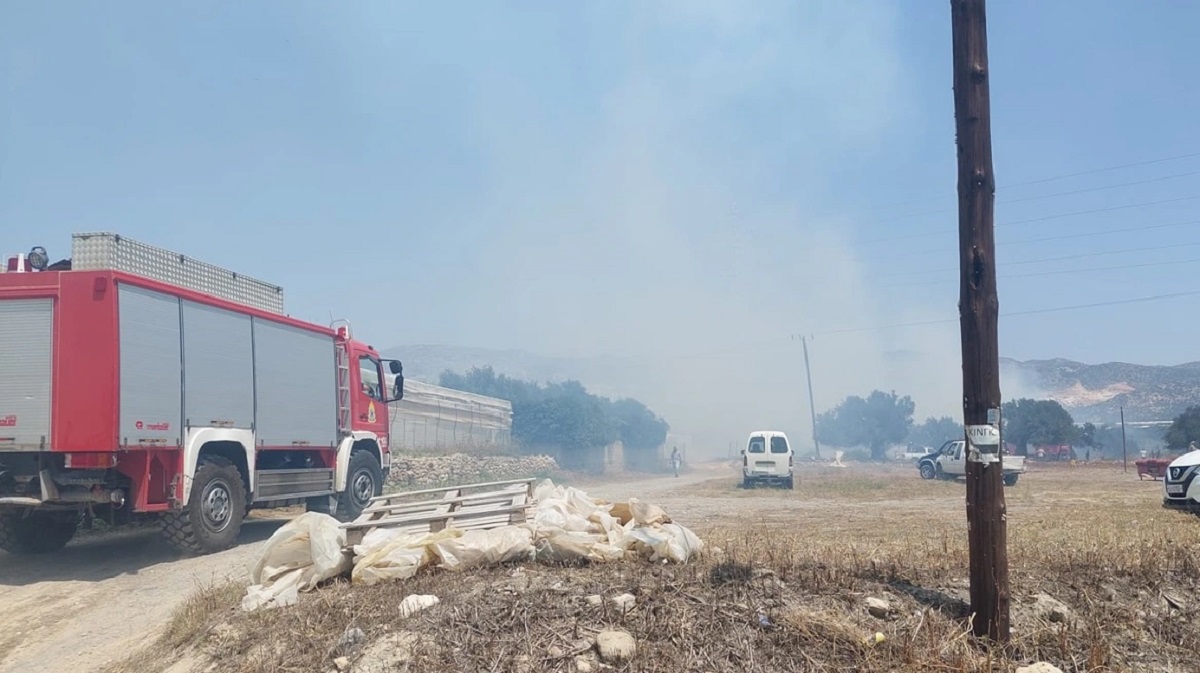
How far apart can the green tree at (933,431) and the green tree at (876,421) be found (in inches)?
269

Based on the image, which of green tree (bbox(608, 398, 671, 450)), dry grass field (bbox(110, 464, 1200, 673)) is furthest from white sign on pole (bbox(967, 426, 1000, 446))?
green tree (bbox(608, 398, 671, 450))

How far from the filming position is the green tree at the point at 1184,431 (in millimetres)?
40281

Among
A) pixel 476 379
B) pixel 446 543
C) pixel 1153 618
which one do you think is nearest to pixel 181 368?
pixel 446 543

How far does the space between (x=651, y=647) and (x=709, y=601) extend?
64 cm

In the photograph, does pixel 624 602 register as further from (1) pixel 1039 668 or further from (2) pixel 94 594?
(2) pixel 94 594

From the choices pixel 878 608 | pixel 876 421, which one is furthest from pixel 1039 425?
pixel 878 608

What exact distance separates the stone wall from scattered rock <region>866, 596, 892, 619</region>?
22.7 m

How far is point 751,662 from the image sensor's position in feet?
16.2

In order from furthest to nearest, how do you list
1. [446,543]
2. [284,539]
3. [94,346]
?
[94,346]
[284,539]
[446,543]

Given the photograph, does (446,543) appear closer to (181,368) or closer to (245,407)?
(181,368)

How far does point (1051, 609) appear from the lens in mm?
5504

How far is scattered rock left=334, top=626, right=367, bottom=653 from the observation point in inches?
215

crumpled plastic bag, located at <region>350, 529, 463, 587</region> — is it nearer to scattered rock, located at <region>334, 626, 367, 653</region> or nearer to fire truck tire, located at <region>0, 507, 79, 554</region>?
scattered rock, located at <region>334, 626, 367, 653</region>

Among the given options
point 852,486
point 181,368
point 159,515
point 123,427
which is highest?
point 181,368
